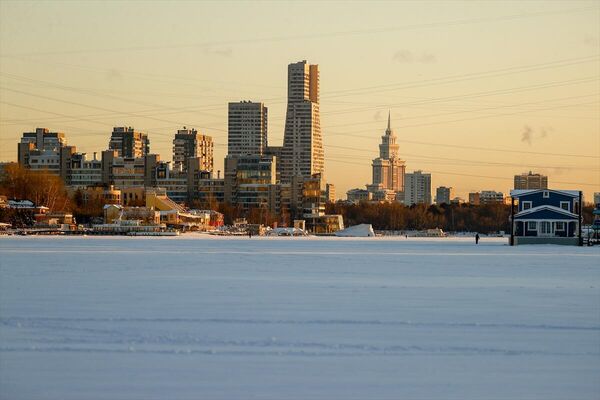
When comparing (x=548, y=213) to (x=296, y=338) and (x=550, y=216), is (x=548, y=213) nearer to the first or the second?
(x=550, y=216)

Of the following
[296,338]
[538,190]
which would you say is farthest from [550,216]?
[296,338]

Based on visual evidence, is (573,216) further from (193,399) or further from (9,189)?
(9,189)

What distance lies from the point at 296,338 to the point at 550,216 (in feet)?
217

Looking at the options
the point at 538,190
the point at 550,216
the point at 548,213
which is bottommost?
the point at 550,216

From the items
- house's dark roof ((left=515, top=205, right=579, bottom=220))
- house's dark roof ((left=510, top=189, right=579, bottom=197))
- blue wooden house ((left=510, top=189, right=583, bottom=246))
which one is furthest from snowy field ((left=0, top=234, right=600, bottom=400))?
house's dark roof ((left=510, top=189, right=579, bottom=197))

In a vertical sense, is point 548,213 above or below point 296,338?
above

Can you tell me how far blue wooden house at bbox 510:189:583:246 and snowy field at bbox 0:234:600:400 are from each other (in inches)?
1916

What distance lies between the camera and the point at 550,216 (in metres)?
84.2

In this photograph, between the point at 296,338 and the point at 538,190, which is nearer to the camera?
the point at 296,338

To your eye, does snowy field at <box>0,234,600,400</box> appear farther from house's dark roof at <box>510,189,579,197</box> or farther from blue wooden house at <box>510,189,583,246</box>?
house's dark roof at <box>510,189,579,197</box>

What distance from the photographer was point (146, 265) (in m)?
46.3

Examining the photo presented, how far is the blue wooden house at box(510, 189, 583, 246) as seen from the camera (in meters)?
84.1

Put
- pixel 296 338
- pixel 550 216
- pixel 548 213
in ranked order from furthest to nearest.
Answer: pixel 550 216 → pixel 548 213 → pixel 296 338

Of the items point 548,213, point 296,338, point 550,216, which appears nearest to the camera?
point 296,338
